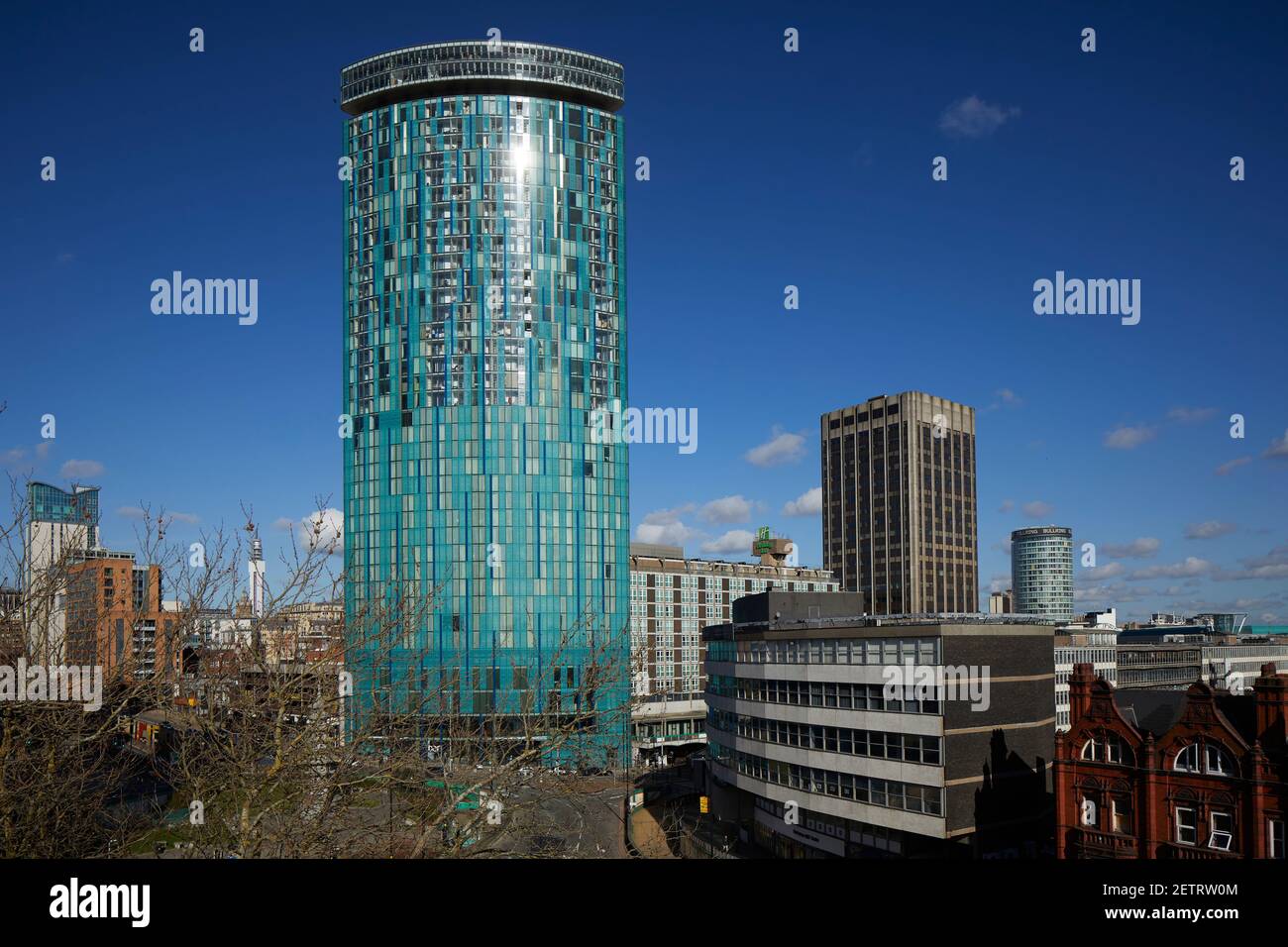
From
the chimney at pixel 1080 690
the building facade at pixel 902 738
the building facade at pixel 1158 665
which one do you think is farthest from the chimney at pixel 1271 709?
the building facade at pixel 1158 665

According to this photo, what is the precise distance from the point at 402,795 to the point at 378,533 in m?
89.4

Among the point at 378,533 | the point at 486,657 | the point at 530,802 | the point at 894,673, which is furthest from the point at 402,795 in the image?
the point at 378,533

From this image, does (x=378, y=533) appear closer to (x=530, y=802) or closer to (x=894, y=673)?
(x=894, y=673)

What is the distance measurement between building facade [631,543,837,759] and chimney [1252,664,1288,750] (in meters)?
77.7

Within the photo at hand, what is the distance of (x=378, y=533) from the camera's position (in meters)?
104

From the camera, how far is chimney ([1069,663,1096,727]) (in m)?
42.7

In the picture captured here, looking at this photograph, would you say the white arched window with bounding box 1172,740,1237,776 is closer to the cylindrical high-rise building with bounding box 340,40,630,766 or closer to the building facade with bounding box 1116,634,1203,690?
the cylindrical high-rise building with bounding box 340,40,630,766

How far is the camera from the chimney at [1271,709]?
3569 centimetres

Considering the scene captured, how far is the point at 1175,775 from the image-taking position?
3841 cm

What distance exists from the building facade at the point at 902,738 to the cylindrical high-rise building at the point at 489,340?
4891cm

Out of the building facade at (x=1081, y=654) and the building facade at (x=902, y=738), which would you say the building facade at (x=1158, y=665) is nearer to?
the building facade at (x=1081, y=654)
